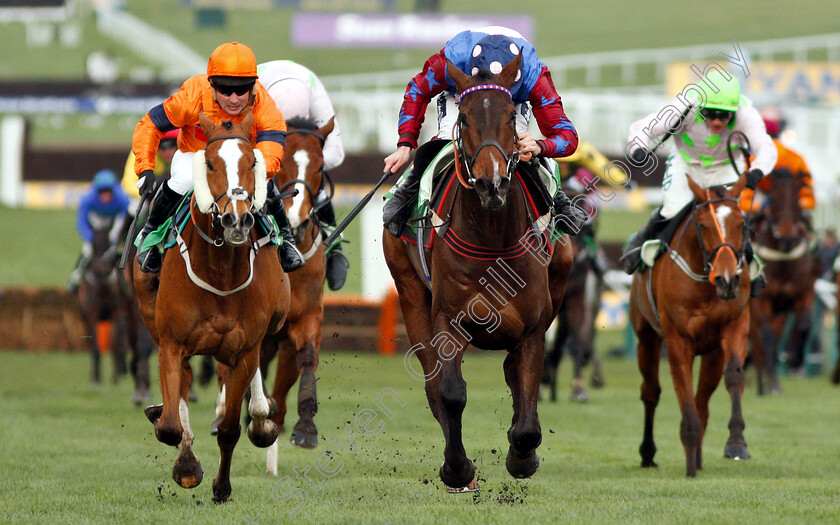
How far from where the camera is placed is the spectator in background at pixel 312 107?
8586 millimetres

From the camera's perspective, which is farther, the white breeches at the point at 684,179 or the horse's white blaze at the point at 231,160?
the white breeches at the point at 684,179

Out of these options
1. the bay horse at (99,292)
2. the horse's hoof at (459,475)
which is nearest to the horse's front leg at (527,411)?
the horse's hoof at (459,475)

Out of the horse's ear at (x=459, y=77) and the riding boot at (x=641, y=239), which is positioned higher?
the horse's ear at (x=459, y=77)

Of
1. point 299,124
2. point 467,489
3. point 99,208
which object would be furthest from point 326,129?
point 99,208

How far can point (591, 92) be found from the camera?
37.5m

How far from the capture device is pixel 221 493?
21.0ft

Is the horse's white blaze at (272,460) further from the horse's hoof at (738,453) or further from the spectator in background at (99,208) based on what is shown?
the spectator in background at (99,208)

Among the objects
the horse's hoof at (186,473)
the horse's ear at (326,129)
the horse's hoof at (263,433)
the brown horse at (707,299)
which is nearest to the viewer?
the horse's hoof at (186,473)

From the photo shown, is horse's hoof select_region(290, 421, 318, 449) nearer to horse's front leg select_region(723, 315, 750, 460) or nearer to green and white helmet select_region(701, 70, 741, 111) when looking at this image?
horse's front leg select_region(723, 315, 750, 460)

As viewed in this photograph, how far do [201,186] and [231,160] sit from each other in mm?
194

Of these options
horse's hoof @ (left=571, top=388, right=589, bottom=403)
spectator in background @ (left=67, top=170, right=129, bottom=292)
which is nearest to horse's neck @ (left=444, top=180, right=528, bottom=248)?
horse's hoof @ (left=571, top=388, right=589, bottom=403)

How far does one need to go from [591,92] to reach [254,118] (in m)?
32.0

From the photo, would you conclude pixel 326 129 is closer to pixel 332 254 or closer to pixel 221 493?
pixel 332 254

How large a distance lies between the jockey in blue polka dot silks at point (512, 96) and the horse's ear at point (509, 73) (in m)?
0.04
